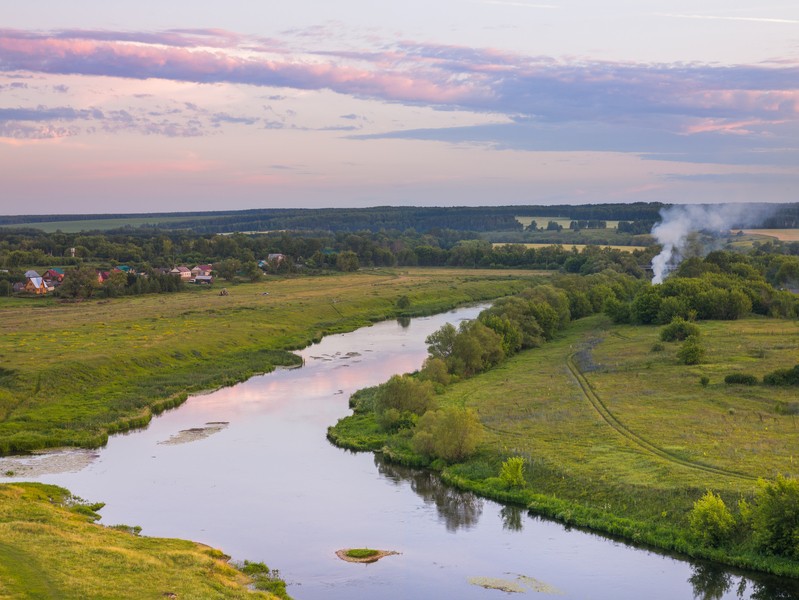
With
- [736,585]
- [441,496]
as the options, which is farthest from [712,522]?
[441,496]

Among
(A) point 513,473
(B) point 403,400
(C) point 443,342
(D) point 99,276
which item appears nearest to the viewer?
(A) point 513,473

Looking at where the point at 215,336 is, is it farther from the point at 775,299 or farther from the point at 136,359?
the point at 775,299

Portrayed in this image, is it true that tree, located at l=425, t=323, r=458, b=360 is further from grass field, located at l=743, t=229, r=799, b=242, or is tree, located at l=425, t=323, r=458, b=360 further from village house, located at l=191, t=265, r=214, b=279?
grass field, located at l=743, t=229, r=799, b=242

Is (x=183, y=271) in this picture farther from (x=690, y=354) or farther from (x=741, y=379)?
(x=741, y=379)

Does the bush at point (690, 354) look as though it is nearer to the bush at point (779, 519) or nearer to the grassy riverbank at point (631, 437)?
the grassy riverbank at point (631, 437)

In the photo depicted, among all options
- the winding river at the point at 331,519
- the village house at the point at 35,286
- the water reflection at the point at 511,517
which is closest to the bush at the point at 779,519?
the winding river at the point at 331,519
